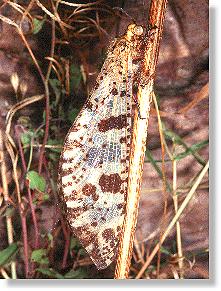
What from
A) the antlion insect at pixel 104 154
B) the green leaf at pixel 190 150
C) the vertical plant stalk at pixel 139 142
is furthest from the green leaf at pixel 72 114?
the green leaf at pixel 190 150

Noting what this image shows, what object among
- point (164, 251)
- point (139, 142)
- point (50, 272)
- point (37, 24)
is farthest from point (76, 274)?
point (37, 24)

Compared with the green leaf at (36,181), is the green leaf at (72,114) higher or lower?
higher

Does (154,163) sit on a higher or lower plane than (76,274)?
higher

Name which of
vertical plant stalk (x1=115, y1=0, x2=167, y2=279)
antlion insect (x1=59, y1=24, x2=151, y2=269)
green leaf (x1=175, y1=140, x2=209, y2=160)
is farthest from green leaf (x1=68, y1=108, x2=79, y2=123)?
green leaf (x1=175, y1=140, x2=209, y2=160)

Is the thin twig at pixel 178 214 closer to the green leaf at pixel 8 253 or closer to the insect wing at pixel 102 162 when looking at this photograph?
the insect wing at pixel 102 162

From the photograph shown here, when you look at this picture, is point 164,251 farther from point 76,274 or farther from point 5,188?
point 5,188

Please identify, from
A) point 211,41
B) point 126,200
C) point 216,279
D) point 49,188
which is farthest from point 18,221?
point 211,41
